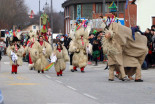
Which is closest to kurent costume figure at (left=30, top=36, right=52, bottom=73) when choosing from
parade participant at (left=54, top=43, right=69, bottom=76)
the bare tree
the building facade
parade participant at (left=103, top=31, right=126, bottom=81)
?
parade participant at (left=54, top=43, right=69, bottom=76)

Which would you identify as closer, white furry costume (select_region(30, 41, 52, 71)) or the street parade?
the street parade

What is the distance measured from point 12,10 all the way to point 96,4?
43879mm

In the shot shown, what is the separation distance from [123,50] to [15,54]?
657cm

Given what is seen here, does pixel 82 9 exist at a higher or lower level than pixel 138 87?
higher

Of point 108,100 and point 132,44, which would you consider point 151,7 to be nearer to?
point 132,44

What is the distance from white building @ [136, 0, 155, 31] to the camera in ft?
121

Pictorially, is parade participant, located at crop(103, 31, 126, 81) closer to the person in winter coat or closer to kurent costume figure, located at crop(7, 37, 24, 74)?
kurent costume figure, located at crop(7, 37, 24, 74)

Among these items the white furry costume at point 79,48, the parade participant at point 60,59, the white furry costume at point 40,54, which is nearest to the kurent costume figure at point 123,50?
the parade participant at point 60,59

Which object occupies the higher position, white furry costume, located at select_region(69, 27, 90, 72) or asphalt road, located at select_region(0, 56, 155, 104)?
white furry costume, located at select_region(69, 27, 90, 72)

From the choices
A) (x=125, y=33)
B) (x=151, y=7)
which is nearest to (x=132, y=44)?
(x=125, y=33)

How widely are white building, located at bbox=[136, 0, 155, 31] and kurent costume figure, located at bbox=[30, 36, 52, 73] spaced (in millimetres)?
15392

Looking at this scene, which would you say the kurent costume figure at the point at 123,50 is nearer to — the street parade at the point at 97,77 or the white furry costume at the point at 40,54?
the street parade at the point at 97,77

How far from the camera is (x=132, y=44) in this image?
18375 millimetres

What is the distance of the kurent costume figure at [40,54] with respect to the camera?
75.7ft
